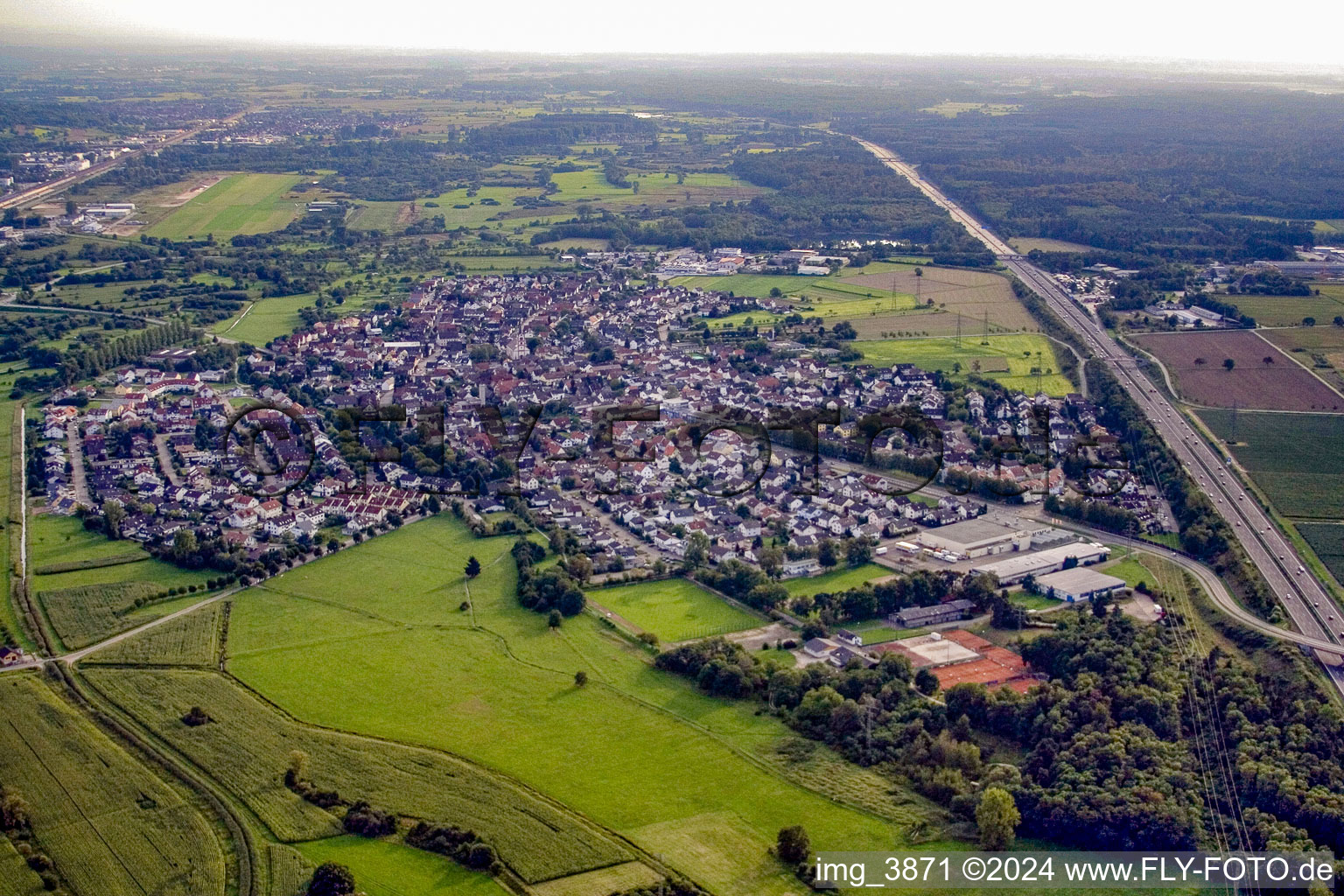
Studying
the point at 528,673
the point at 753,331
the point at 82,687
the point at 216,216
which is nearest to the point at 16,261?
the point at 216,216

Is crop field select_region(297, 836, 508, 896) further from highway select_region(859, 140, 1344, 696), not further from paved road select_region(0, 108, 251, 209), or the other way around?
paved road select_region(0, 108, 251, 209)

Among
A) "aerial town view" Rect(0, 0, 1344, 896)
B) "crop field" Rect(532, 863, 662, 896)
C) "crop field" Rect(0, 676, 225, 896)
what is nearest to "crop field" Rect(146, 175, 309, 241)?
"aerial town view" Rect(0, 0, 1344, 896)

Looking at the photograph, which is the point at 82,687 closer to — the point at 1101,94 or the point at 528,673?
the point at 528,673

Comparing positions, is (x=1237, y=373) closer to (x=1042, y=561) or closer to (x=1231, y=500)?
(x=1231, y=500)

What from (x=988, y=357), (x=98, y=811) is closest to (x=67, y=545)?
(x=98, y=811)

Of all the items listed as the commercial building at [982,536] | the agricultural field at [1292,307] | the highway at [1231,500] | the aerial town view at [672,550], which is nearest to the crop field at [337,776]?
the aerial town view at [672,550]

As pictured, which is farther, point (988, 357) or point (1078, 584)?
point (988, 357)

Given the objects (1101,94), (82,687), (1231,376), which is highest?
(1101,94)
